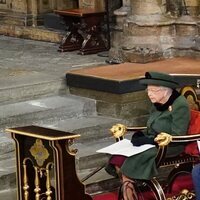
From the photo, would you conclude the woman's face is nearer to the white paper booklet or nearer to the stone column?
the white paper booklet

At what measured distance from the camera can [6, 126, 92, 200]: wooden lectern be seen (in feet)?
19.8

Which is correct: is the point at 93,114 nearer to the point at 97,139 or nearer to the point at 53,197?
the point at 97,139

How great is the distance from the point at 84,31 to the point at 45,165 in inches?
242

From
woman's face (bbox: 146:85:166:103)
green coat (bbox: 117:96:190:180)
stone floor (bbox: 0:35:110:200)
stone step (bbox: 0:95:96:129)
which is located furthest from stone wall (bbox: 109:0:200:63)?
woman's face (bbox: 146:85:166:103)

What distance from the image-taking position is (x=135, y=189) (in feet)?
22.3

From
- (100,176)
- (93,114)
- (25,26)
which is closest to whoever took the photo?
(100,176)

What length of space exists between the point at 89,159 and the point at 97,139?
0.68 meters

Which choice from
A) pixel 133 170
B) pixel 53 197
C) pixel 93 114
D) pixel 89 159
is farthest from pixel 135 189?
pixel 93 114

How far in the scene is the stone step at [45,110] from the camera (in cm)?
878

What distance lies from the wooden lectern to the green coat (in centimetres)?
64

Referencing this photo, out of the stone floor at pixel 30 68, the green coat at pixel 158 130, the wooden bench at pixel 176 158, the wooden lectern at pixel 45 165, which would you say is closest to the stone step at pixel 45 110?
the stone floor at pixel 30 68

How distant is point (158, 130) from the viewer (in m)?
7.02

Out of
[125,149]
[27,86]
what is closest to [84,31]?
[27,86]

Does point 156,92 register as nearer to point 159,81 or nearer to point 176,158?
point 159,81
